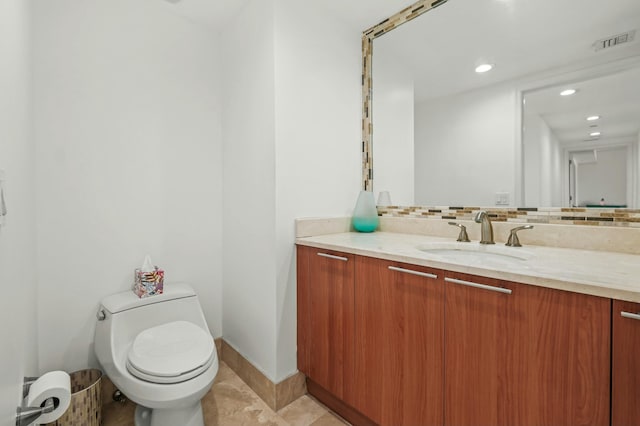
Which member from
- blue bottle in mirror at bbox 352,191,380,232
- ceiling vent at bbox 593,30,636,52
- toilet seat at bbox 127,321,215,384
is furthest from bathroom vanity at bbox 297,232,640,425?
ceiling vent at bbox 593,30,636,52

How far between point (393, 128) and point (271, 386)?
1764 millimetres

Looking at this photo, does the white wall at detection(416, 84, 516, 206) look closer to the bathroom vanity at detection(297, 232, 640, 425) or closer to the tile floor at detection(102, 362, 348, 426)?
the bathroom vanity at detection(297, 232, 640, 425)

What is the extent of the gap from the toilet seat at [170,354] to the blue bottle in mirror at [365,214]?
1.08 m

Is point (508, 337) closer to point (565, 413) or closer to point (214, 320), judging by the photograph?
point (565, 413)

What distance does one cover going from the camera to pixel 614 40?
1.18 metres

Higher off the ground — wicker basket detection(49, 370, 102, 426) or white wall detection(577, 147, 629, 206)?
white wall detection(577, 147, 629, 206)

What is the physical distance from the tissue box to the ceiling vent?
2366mm

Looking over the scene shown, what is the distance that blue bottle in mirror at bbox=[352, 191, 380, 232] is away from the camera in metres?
1.89

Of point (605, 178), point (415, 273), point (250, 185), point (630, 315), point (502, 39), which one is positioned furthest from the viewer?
point (250, 185)

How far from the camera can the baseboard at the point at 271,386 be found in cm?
159

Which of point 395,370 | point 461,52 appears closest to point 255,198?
point 395,370

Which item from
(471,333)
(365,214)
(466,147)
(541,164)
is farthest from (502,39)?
(471,333)

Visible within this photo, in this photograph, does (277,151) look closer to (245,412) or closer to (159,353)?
(159,353)

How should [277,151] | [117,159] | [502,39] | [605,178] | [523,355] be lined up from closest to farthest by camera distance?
[523,355], [605,178], [502,39], [277,151], [117,159]
